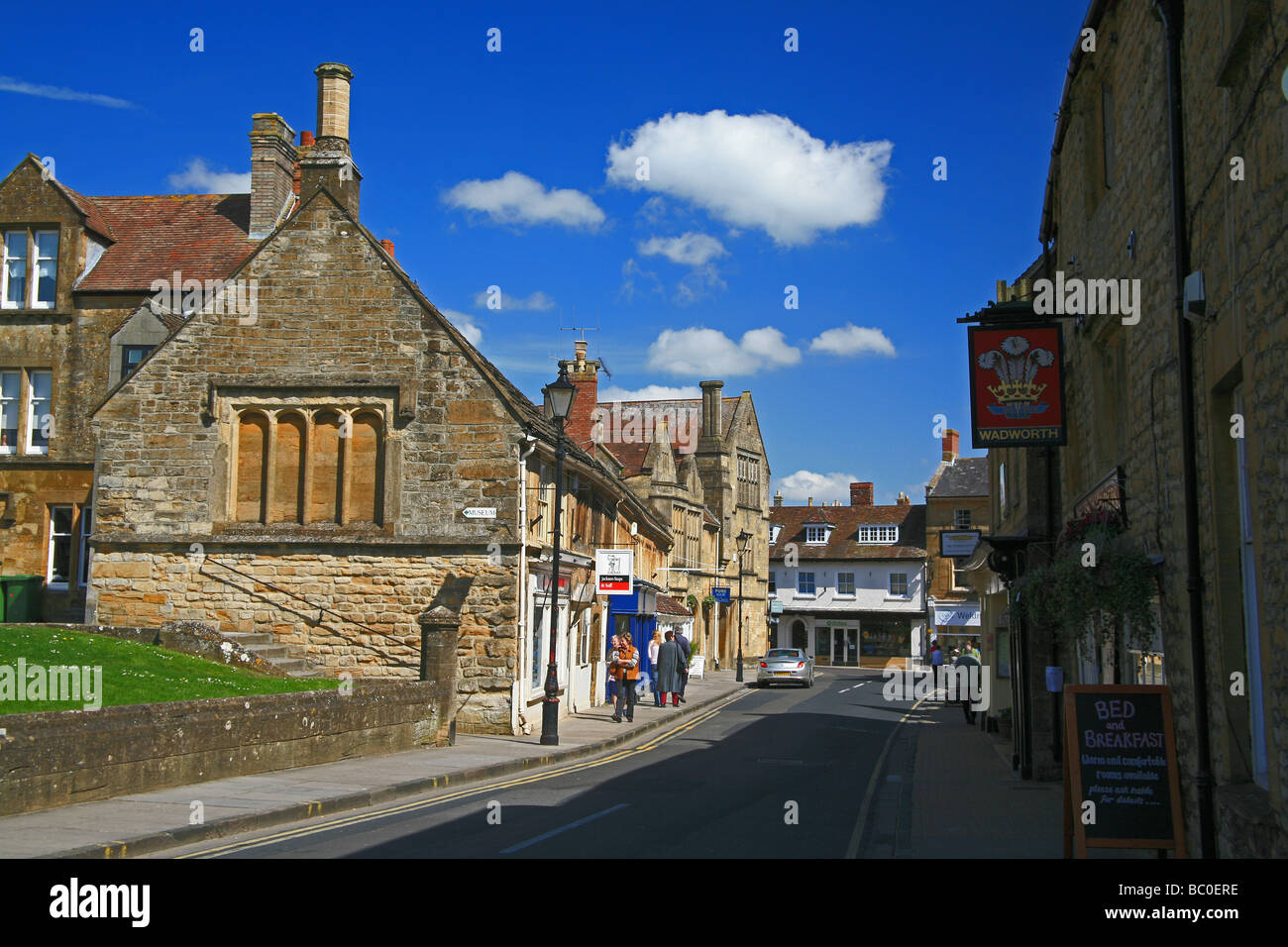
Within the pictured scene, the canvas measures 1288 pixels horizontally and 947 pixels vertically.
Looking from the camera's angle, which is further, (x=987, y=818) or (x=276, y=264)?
(x=276, y=264)

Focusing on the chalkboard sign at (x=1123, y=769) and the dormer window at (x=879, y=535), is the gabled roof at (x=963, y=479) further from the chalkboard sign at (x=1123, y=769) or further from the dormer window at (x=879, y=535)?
the chalkboard sign at (x=1123, y=769)

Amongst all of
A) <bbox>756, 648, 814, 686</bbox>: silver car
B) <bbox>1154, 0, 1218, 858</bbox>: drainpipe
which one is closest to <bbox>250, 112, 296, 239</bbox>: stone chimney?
<bbox>1154, 0, 1218, 858</bbox>: drainpipe

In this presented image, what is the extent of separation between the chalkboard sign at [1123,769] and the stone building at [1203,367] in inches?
9.6

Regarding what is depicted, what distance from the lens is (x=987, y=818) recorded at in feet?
40.2

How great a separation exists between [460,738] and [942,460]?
50548 millimetres

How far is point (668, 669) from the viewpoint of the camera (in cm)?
2936

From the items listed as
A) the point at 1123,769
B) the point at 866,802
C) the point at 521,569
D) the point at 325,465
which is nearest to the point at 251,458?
the point at 325,465

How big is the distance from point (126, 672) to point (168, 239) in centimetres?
1501

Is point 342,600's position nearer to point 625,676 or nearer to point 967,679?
point 625,676

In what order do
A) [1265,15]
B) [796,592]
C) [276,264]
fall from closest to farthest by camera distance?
[1265,15], [276,264], [796,592]

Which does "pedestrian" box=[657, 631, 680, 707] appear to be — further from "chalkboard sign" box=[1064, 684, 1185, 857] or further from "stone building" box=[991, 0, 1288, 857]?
"chalkboard sign" box=[1064, 684, 1185, 857]

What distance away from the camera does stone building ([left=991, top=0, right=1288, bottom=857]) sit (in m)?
6.86
